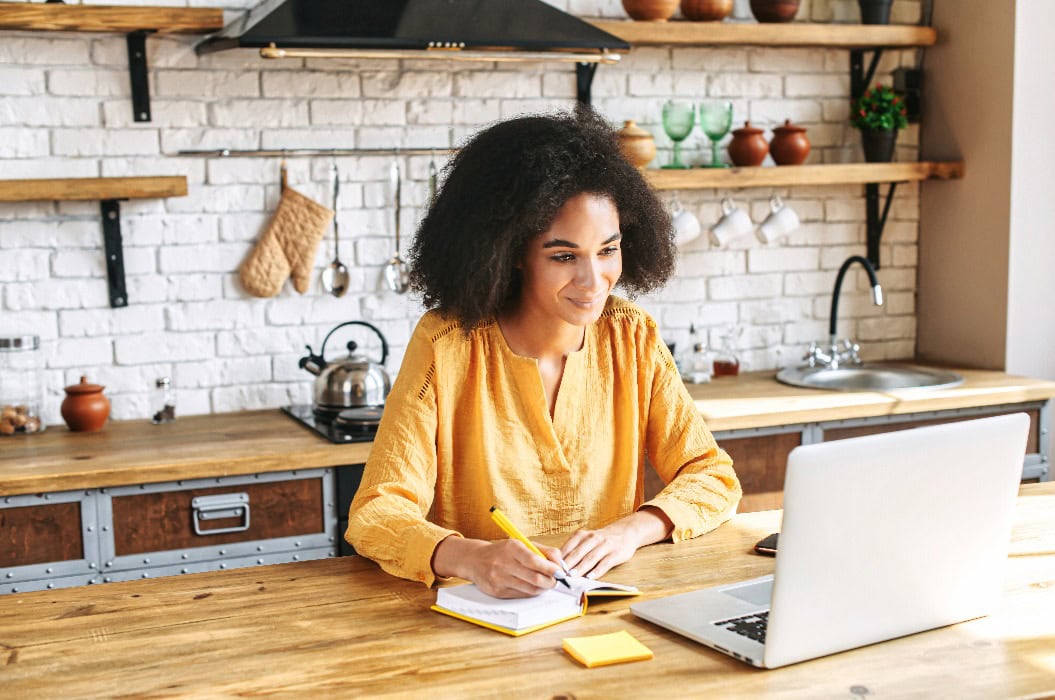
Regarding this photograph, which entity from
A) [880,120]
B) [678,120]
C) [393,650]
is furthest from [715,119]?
[393,650]

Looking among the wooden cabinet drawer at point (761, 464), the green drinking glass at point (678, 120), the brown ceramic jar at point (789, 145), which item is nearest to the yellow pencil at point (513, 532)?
the wooden cabinet drawer at point (761, 464)

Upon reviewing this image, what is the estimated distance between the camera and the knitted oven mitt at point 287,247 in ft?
11.3

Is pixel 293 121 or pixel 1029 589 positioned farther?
pixel 293 121

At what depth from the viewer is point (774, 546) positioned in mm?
1923

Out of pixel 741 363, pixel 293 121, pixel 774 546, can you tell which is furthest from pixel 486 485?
pixel 741 363

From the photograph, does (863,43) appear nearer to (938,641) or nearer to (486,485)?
(486,485)

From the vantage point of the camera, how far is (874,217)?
4.20 meters

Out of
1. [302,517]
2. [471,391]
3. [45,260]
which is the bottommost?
[302,517]

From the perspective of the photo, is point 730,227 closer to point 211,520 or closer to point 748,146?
point 748,146

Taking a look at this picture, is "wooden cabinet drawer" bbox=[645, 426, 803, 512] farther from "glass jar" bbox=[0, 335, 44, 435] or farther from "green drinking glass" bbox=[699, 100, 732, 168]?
"glass jar" bbox=[0, 335, 44, 435]

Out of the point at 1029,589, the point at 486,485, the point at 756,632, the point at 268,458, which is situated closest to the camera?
the point at 756,632

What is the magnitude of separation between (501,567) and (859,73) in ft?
9.80

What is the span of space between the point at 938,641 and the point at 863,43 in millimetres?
2776

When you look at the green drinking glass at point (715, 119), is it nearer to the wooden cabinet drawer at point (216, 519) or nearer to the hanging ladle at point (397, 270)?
the hanging ladle at point (397, 270)
